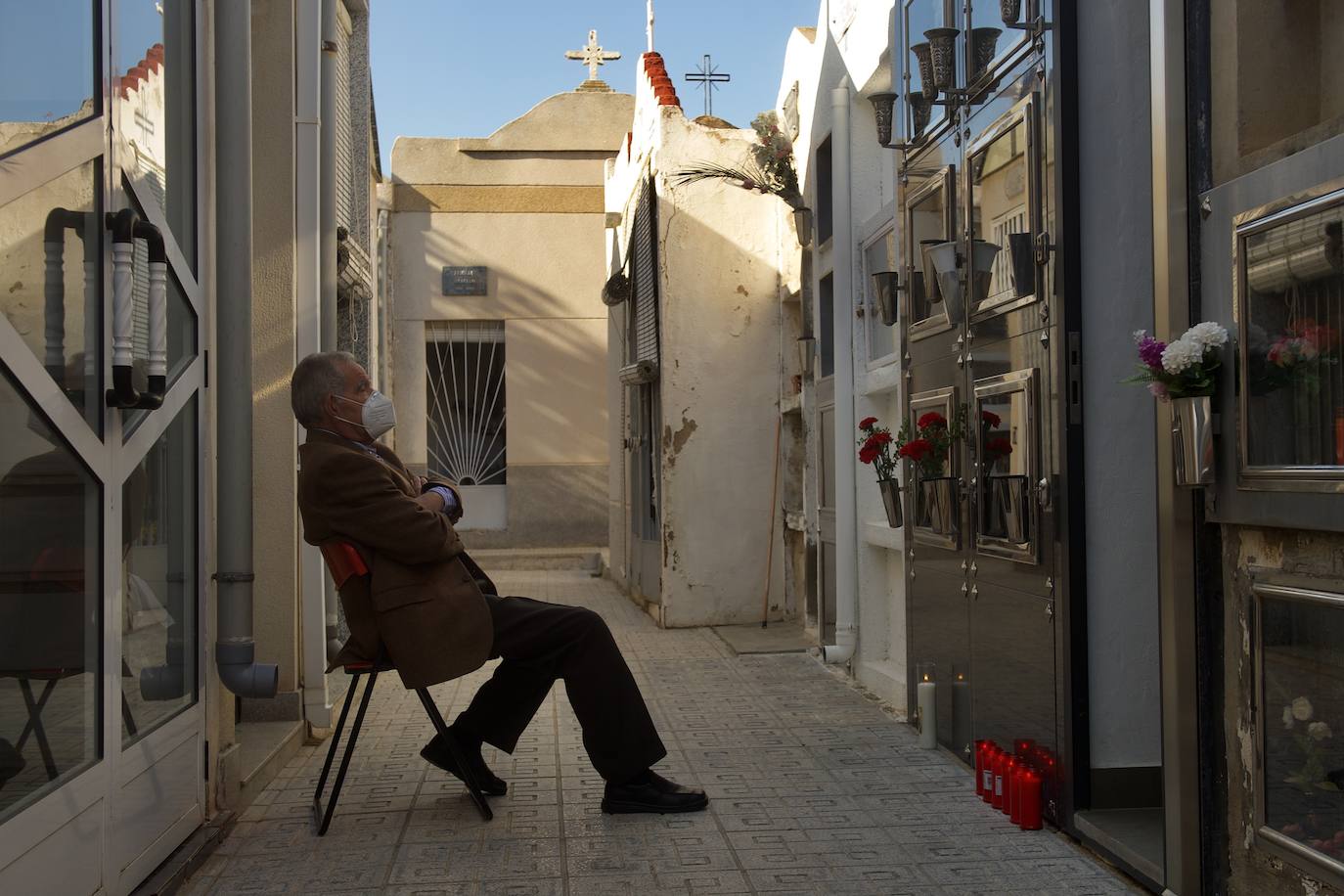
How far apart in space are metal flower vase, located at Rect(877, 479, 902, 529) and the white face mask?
2.67 metres

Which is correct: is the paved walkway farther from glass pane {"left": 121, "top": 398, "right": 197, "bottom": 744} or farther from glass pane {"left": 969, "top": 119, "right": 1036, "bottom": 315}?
glass pane {"left": 969, "top": 119, "right": 1036, "bottom": 315}

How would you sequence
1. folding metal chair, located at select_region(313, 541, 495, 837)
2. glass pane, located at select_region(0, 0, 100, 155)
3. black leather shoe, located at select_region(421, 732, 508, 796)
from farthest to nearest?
black leather shoe, located at select_region(421, 732, 508, 796) < folding metal chair, located at select_region(313, 541, 495, 837) < glass pane, located at select_region(0, 0, 100, 155)

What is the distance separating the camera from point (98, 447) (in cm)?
347

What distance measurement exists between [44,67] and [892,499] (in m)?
4.34

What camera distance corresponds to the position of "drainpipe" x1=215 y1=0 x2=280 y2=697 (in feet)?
15.1

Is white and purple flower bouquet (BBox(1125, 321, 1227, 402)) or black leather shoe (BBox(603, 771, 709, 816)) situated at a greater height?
white and purple flower bouquet (BBox(1125, 321, 1227, 402))

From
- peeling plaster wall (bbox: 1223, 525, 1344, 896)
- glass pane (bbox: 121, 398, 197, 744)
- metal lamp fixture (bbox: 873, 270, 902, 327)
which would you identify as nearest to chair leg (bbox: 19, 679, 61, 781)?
glass pane (bbox: 121, 398, 197, 744)

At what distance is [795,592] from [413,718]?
4.72 metres

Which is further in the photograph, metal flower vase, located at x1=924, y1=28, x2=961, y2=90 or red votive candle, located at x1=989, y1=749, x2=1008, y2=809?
metal flower vase, located at x1=924, y1=28, x2=961, y2=90

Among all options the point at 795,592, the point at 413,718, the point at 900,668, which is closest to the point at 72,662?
the point at 413,718

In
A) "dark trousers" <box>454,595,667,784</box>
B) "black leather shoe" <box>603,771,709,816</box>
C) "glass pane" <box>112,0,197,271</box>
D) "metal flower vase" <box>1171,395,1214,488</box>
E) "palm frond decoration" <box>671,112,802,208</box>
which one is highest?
"palm frond decoration" <box>671,112,802,208</box>

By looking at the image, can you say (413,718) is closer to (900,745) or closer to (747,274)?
(900,745)

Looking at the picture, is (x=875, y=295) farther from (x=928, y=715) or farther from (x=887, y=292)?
(x=928, y=715)

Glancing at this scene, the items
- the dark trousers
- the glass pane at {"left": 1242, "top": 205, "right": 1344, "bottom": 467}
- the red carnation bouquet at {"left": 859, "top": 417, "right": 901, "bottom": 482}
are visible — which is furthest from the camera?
the red carnation bouquet at {"left": 859, "top": 417, "right": 901, "bottom": 482}
